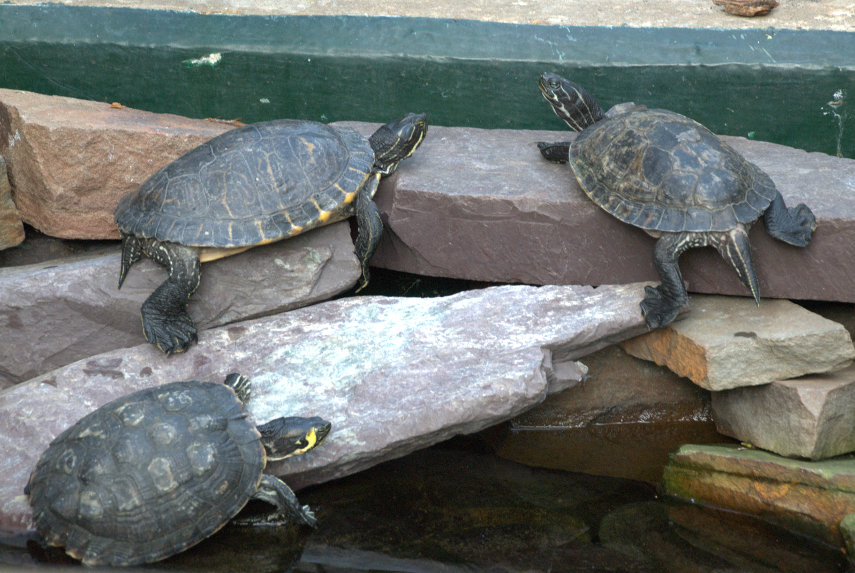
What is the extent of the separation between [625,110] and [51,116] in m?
3.56

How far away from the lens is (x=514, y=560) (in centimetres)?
354

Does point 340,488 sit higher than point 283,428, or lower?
lower

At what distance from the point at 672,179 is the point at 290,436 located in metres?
2.34

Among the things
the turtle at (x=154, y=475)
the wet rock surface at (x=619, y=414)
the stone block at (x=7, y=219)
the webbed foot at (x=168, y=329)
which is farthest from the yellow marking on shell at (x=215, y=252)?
the wet rock surface at (x=619, y=414)

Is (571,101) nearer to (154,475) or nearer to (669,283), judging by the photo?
(669,283)

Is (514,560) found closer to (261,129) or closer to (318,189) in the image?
(318,189)

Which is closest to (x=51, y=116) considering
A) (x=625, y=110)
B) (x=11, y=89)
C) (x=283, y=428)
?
(x=11, y=89)

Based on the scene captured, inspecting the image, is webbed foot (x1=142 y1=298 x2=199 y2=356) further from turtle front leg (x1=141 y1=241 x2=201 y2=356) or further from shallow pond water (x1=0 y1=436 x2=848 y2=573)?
shallow pond water (x1=0 y1=436 x2=848 y2=573)

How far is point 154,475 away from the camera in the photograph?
134 inches

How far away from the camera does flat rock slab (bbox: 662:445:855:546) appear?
3748mm

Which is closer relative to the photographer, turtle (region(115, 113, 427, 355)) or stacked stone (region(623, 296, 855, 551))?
stacked stone (region(623, 296, 855, 551))

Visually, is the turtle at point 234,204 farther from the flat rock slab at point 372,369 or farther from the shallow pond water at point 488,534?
the shallow pond water at point 488,534

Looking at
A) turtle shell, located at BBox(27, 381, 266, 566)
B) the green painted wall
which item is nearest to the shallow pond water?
turtle shell, located at BBox(27, 381, 266, 566)

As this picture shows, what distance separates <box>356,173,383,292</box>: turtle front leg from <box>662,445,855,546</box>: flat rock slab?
6.44 ft
